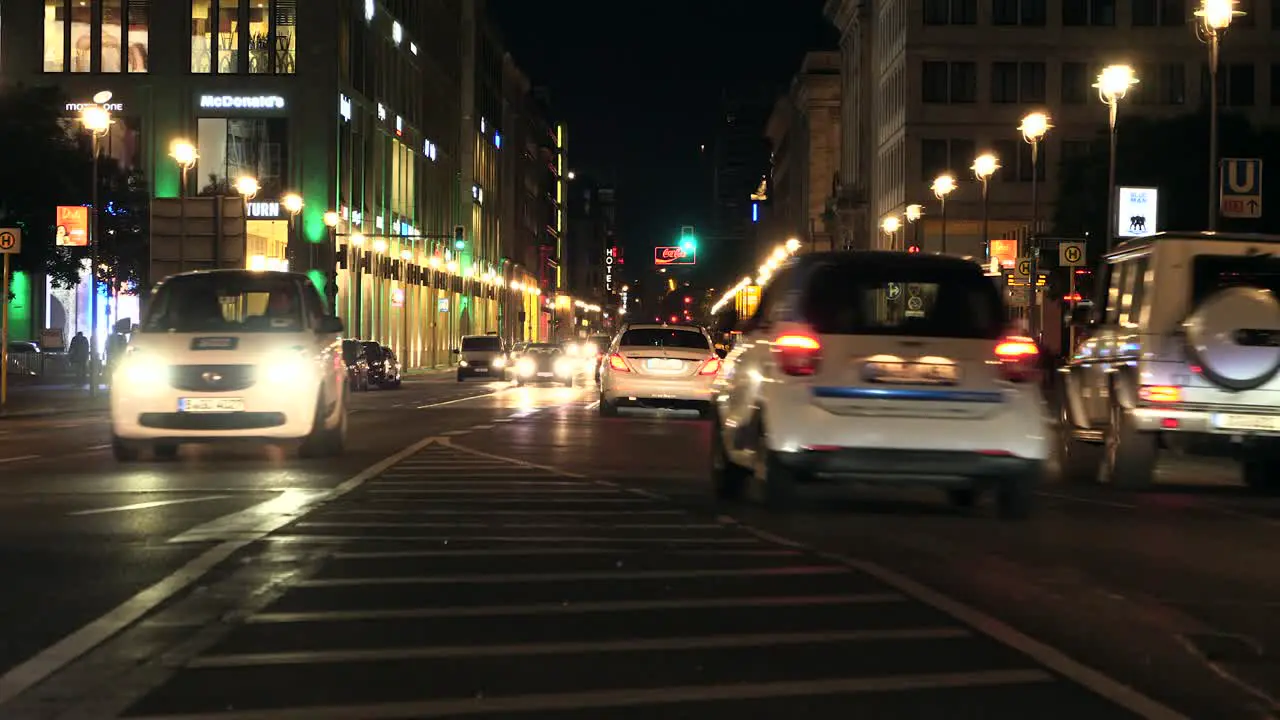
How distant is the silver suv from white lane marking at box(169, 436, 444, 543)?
6.95 m

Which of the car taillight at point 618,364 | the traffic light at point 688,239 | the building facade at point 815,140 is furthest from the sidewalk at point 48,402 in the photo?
the building facade at point 815,140

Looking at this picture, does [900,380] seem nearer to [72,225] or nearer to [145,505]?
[145,505]

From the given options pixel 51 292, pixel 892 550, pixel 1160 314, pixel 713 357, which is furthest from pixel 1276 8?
pixel 892 550

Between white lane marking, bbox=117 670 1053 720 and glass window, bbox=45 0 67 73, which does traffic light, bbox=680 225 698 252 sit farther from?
white lane marking, bbox=117 670 1053 720

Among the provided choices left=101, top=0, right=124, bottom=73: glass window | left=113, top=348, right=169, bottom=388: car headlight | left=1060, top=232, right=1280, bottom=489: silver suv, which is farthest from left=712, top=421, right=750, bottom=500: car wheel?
left=101, top=0, right=124, bottom=73: glass window

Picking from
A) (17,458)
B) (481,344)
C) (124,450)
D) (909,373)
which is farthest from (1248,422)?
(481,344)

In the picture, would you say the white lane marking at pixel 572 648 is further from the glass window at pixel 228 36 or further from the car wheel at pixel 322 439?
the glass window at pixel 228 36

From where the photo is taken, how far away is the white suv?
12953 millimetres

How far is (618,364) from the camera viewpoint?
31125 mm

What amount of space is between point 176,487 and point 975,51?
255ft

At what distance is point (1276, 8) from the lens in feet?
287

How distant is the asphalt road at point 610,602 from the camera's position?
22.1 feet

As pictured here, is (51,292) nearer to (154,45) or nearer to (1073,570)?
(154,45)

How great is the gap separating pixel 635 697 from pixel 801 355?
6.55 metres
